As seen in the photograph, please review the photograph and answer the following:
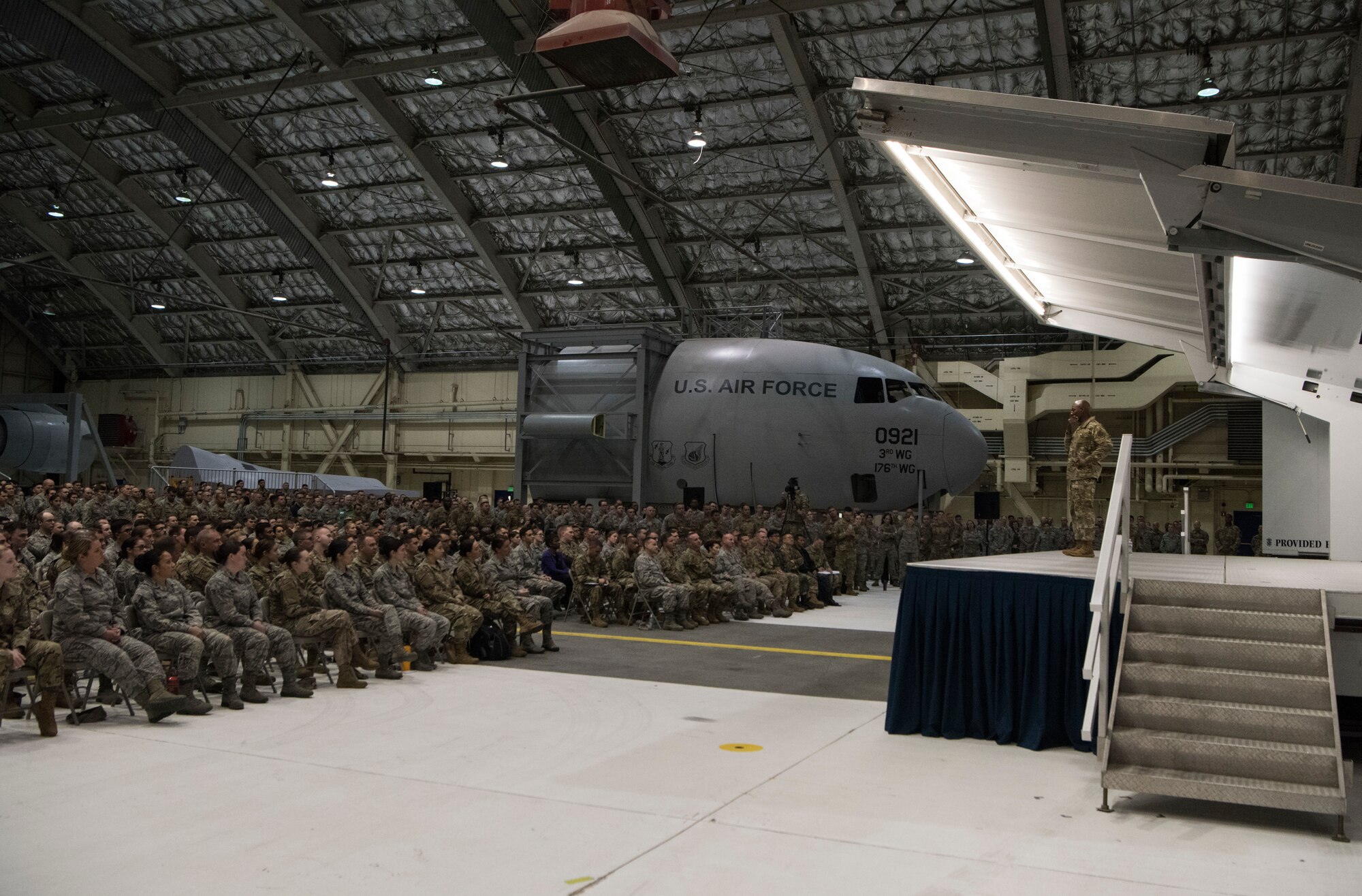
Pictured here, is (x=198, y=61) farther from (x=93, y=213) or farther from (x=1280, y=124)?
(x=1280, y=124)

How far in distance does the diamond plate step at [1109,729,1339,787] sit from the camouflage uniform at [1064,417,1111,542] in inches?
161

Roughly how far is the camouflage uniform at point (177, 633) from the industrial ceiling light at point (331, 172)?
22937 millimetres

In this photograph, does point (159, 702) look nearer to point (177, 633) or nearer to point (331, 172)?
point (177, 633)

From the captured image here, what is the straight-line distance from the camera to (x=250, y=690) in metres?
8.01

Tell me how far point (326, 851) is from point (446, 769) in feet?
4.86

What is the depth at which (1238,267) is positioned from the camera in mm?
6996

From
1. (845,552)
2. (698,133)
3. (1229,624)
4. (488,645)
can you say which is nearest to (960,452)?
(845,552)

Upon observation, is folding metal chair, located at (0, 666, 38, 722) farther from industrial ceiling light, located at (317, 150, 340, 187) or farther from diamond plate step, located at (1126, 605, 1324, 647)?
industrial ceiling light, located at (317, 150, 340, 187)

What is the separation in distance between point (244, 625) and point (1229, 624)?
7.33 m

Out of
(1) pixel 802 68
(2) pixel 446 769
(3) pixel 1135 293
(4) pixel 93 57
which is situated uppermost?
(4) pixel 93 57

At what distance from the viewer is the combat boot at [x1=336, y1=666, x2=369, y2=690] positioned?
870 centimetres

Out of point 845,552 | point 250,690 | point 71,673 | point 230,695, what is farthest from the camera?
point 845,552

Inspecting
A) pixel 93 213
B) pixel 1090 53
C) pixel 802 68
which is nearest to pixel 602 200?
pixel 802 68

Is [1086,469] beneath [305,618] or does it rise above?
above
